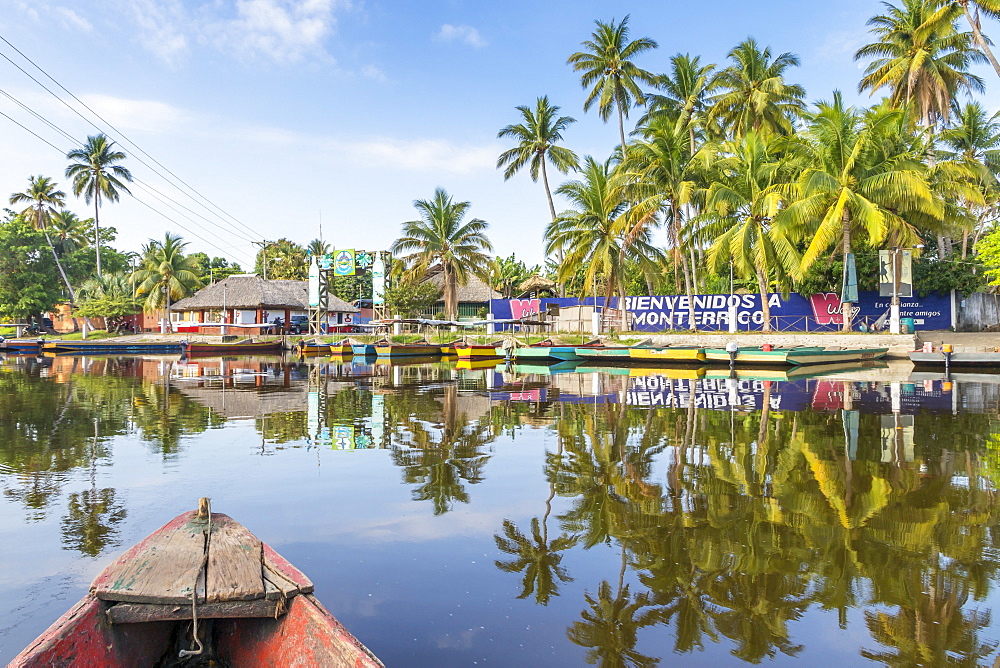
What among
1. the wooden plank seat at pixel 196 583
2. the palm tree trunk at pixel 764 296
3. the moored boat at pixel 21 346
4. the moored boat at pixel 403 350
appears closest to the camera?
the wooden plank seat at pixel 196 583

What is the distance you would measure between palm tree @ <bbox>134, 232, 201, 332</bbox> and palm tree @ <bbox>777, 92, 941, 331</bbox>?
4606 centimetres

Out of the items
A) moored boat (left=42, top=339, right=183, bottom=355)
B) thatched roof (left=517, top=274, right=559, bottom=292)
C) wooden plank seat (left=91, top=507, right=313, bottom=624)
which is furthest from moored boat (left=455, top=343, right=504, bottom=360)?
wooden plank seat (left=91, top=507, right=313, bottom=624)

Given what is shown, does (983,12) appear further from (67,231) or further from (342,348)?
(67,231)

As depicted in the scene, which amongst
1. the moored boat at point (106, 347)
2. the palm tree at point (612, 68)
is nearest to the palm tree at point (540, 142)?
the palm tree at point (612, 68)

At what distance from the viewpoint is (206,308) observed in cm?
5200

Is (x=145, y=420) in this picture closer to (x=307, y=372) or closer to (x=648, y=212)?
(x=307, y=372)

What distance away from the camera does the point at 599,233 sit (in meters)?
31.6

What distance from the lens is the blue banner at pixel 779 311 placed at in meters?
30.5

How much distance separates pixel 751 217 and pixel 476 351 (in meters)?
13.8

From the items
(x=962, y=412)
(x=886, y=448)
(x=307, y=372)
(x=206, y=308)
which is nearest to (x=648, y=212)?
(x=307, y=372)

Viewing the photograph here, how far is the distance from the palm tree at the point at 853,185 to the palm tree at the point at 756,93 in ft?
19.9

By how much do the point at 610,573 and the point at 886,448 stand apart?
6327mm

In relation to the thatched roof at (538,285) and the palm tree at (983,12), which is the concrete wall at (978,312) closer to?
the palm tree at (983,12)

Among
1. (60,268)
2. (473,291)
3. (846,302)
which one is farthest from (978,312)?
(60,268)
